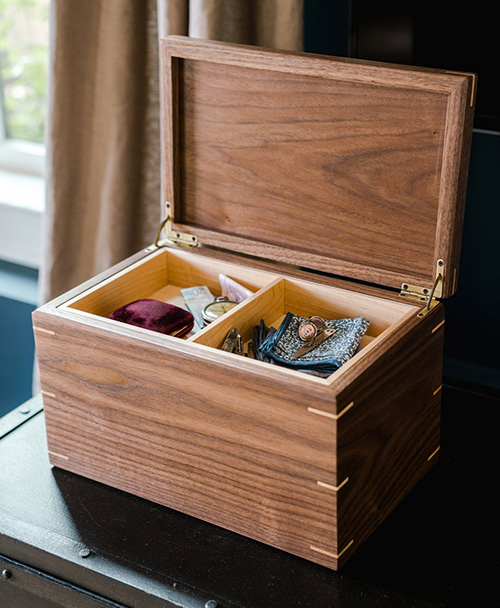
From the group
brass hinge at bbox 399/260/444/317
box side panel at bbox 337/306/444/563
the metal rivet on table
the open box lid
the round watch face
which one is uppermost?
the open box lid

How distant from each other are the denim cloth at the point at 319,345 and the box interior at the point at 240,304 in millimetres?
24

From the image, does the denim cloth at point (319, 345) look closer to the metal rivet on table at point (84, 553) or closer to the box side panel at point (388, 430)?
the box side panel at point (388, 430)

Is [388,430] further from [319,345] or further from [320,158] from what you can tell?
[320,158]

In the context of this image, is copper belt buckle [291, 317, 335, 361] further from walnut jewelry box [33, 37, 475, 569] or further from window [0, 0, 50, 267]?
window [0, 0, 50, 267]

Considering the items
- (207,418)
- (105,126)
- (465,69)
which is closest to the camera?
(207,418)

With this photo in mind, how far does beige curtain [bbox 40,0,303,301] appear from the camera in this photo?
1.33 meters

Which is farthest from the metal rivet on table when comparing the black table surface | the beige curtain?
the beige curtain

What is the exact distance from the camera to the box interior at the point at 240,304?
0.97 meters

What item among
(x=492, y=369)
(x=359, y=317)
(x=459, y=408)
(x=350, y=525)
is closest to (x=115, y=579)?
(x=350, y=525)

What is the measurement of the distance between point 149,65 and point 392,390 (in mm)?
764

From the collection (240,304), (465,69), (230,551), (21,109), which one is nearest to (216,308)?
(240,304)

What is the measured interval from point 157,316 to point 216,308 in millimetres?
77

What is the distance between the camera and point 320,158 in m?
1.01

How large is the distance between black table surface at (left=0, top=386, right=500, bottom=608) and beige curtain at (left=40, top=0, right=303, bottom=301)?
55 centimetres
